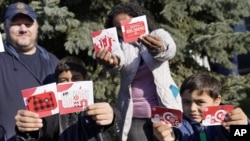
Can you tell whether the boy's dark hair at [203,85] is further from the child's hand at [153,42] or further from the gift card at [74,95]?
the gift card at [74,95]

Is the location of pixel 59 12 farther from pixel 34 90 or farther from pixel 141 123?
pixel 34 90

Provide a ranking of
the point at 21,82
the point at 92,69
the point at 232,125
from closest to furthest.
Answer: the point at 232,125 < the point at 21,82 < the point at 92,69

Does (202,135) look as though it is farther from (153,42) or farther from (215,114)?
(153,42)

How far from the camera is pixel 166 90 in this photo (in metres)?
4.29

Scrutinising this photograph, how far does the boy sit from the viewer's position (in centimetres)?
318

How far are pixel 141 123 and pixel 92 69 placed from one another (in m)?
2.77

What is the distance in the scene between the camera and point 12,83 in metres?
3.94

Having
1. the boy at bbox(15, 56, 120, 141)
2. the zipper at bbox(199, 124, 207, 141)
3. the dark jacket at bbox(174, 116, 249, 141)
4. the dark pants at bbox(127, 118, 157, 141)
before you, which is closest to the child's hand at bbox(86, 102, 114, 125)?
the boy at bbox(15, 56, 120, 141)

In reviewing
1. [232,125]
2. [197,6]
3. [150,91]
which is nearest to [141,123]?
[150,91]

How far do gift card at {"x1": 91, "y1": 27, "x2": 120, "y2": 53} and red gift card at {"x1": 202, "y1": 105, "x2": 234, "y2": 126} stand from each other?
41.9 inches

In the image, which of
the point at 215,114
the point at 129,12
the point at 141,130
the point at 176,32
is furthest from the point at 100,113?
the point at 176,32

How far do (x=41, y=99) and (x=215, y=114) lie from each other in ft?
2.98

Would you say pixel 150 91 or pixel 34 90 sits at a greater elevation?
pixel 34 90

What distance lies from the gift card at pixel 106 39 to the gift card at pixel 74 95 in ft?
2.81
